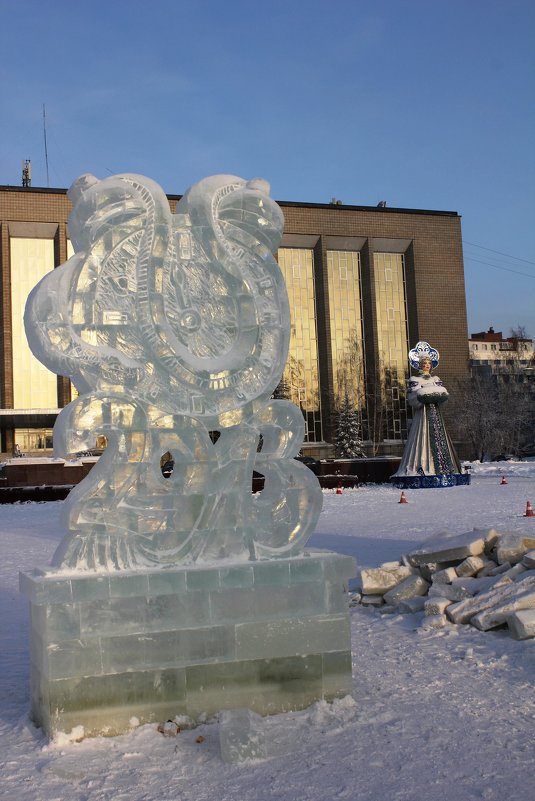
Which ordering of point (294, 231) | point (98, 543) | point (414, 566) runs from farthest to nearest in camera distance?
point (294, 231) < point (414, 566) < point (98, 543)

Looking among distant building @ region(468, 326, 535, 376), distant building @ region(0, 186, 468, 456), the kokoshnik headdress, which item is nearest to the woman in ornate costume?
the kokoshnik headdress

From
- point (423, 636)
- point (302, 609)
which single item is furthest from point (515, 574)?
point (302, 609)

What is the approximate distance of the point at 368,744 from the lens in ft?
14.5

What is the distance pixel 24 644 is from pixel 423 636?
352 cm

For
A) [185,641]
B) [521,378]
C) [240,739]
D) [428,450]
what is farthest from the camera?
[521,378]

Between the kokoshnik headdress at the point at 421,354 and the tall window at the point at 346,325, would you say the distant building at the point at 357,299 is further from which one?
the kokoshnik headdress at the point at 421,354

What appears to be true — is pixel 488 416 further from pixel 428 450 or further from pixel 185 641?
pixel 185 641

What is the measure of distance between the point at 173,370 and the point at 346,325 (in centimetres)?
4583

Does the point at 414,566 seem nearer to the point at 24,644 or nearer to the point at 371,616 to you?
the point at 371,616

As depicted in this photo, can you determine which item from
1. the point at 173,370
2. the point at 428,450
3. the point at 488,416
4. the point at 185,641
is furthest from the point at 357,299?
the point at 185,641

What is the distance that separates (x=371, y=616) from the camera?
7809mm

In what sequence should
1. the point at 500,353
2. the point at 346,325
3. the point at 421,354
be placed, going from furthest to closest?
the point at 500,353
the point at 346,325
the point at 421,354

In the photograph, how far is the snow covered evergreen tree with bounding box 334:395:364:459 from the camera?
4550cm

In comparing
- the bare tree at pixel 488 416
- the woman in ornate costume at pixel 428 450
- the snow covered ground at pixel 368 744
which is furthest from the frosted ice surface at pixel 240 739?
the bare tree at pixel 488 416
